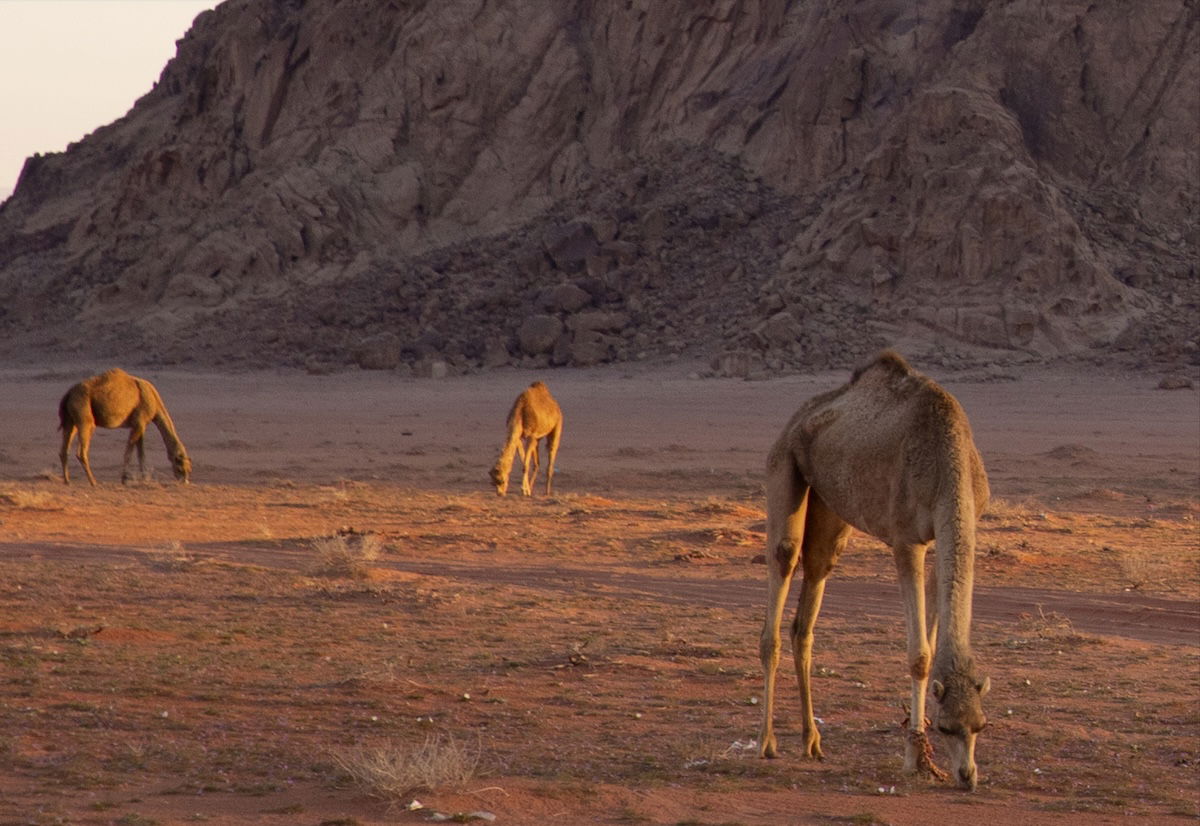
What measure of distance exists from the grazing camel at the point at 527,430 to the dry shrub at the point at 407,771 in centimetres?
1534

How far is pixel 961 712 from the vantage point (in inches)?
229

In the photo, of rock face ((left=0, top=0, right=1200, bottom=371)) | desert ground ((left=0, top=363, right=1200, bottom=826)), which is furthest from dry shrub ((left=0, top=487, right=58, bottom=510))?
rock face ((left=0, top=0, right=1200, bottom=371))

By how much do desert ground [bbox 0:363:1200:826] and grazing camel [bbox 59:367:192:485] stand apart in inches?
34.6

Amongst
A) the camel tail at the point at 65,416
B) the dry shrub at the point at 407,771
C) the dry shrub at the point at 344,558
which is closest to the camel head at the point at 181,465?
the camel tail at the point at 65,416

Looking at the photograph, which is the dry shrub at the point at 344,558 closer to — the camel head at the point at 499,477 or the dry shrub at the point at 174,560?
the dry shrub at the point at 174,560

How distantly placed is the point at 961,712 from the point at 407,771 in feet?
7.36

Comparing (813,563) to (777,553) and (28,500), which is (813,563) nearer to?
(777,553)

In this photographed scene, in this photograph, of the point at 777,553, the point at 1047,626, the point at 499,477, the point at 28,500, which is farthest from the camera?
the point at 499,477

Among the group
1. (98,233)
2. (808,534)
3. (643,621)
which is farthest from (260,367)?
(808,534)

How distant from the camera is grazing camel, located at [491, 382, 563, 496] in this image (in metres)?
22.4

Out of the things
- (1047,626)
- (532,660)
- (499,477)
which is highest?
(499,477)

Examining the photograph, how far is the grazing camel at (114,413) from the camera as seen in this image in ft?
75.7

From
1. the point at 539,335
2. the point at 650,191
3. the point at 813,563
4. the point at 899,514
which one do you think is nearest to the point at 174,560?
the point at 813,563

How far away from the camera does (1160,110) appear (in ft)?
173
